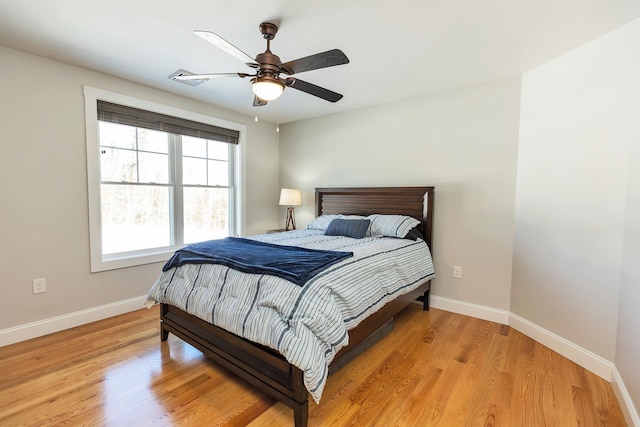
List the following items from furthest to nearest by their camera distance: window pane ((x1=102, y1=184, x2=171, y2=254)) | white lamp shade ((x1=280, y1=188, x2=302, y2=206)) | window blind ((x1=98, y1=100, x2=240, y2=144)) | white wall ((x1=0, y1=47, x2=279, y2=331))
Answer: white lamp shade ((x1=280, y1=188, x2=302, y2=206)) < window pane ((x1=102, y1=184, x2=171, y2=254)) < window blind ((x1=98, y1=100, x2=240, y2=144)) < white wall ((x1=0, y1=47, x2=279, y2=331))

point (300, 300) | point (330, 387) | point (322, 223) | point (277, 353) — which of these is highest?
point (322, 223)

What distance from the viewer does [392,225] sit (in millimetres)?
3096

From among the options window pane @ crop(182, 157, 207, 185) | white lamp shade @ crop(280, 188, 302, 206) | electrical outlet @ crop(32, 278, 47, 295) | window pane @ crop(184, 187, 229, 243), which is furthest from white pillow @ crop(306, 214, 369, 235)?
electrical outlet @ crop(32, 278, 47, 295)

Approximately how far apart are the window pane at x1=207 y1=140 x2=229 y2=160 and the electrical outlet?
6.93 feet

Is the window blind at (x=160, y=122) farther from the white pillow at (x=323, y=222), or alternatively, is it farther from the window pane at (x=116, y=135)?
the white pillow at (x=323, y=222)

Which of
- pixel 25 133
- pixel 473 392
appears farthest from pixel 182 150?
pixel 473 392

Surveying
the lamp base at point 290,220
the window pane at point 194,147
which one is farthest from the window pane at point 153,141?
the lamp base at point 290,220

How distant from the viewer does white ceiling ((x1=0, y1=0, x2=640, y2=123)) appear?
179 centimetres

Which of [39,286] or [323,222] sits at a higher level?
[323,222]

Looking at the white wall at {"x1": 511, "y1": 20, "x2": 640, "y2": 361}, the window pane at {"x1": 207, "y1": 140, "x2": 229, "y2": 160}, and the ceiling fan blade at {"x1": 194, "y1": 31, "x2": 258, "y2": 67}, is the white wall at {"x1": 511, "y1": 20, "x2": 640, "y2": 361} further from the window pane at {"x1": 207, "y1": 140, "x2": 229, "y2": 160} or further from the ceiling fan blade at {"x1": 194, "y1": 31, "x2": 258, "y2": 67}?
the window pane at {"x1": 207, "y1": 140, "x2": 229, "y2": 160}

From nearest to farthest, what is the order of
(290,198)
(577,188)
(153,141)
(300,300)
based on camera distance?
1. (300,300)
2. (577,188)
3. (153,141)
4. (290,198)

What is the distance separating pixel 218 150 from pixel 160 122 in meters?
0.84

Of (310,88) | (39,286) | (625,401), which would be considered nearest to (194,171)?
(39,286)

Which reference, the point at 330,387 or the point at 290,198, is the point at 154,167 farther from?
the point at 330,387
